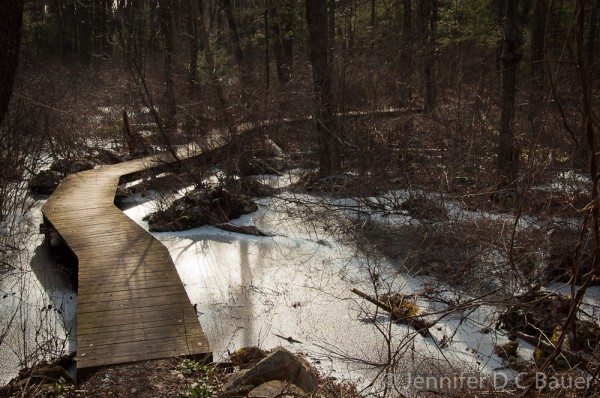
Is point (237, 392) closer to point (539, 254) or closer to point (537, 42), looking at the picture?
point (539, 254)

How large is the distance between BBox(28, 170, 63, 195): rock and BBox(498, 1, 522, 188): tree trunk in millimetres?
8074

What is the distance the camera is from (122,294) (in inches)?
218

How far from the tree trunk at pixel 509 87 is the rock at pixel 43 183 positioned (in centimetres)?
807

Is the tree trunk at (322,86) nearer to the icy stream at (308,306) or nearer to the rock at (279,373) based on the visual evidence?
the icy stream at (308,306)

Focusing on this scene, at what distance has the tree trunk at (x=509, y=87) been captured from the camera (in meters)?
8.52

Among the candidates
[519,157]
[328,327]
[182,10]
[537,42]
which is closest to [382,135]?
[519,157]

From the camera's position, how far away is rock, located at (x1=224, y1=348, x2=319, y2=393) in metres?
4.20

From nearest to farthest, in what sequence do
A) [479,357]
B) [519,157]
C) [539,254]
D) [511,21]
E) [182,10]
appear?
[479,357], [539,254], [511,21], [519,157], [182,10]

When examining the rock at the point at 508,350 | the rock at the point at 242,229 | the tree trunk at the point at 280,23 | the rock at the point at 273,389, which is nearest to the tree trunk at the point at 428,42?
the tree trunk at the point at 280,23

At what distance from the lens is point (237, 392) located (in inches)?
157

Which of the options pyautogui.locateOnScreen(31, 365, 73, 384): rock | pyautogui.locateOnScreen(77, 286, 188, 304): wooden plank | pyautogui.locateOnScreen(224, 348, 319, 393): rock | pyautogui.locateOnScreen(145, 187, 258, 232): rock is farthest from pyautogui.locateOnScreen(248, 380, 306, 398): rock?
pyautogui.locateOnScreen(145, 187, 258, 232): rock

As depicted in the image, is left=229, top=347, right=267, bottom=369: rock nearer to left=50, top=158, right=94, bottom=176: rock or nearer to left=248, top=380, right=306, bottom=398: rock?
left=248, top=380, right=306, bottom=398: rock

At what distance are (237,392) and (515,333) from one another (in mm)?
2723

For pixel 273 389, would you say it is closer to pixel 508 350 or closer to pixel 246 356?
pixel 246 356
